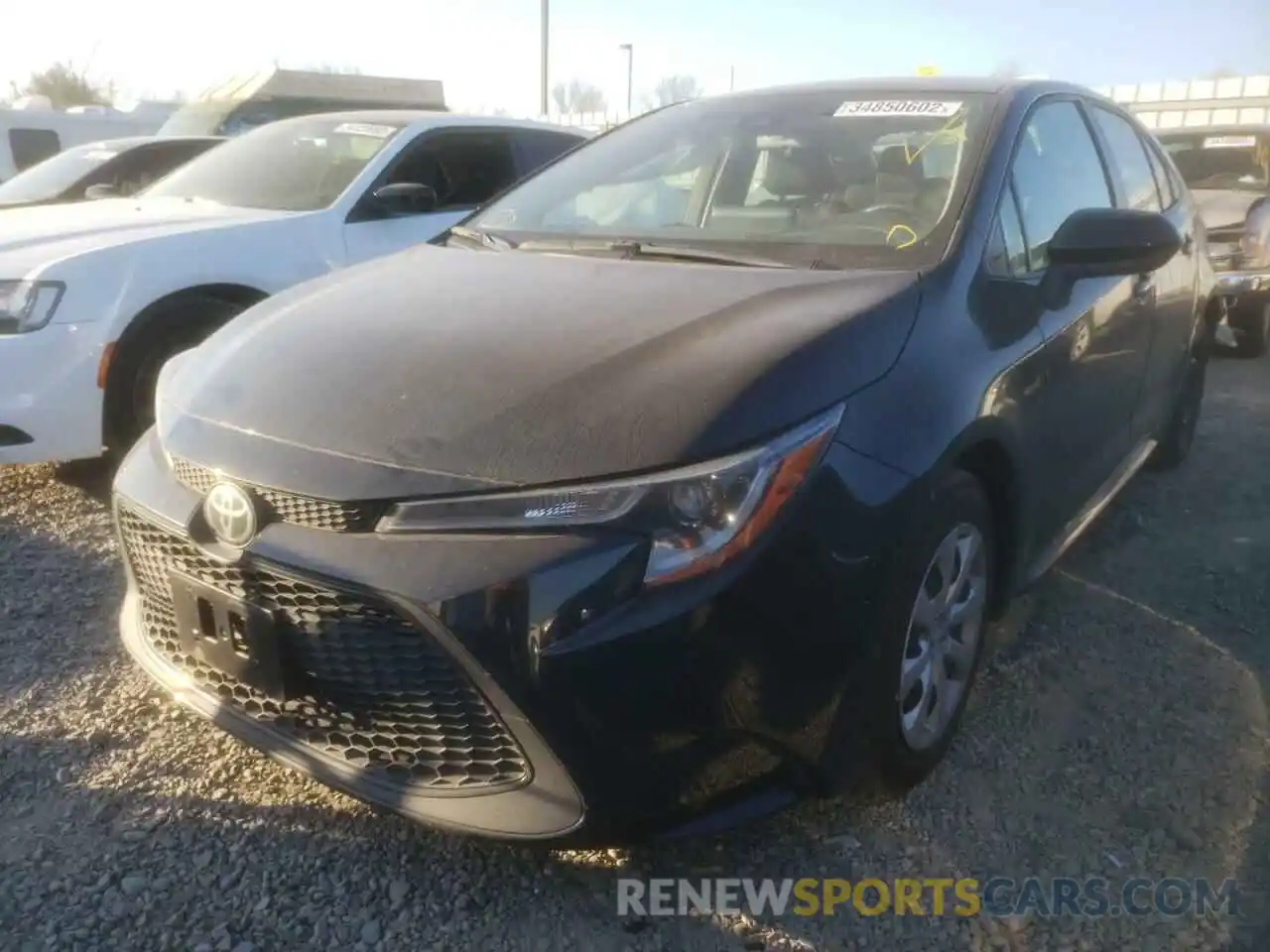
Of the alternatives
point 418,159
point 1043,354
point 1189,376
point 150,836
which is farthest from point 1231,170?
point 150,836

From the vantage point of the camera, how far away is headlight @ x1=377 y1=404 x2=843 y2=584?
5.55ft

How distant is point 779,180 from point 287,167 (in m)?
3.21

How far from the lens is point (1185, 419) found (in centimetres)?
457

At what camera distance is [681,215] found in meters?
2.98

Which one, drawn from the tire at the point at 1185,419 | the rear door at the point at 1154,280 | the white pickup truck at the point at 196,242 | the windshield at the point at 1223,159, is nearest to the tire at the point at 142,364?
the white pickup truck at the point at 196,242

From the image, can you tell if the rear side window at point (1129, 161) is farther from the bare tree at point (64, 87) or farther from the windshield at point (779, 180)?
the bare tree at point (64, 87)

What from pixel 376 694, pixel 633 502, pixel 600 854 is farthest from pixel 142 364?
pixel 633 502

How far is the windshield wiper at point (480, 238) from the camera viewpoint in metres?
2.96

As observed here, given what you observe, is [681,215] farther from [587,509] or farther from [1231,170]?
[1231,170]

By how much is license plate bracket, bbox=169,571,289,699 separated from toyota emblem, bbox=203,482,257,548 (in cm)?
11

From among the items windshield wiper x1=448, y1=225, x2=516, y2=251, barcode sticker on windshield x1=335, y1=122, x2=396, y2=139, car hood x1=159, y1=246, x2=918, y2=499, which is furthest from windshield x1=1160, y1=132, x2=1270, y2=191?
car hood x1=159, y1=246, x2=918, y2=499

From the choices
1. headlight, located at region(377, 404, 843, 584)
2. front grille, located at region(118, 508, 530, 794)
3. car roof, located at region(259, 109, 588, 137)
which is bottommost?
front grille, located at region(118, 508, 530, 794)

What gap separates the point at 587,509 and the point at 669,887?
2.73ft

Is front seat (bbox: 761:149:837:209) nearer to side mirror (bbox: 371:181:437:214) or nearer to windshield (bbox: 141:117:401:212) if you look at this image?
side mirror (bbox: 371:181:437:214)
